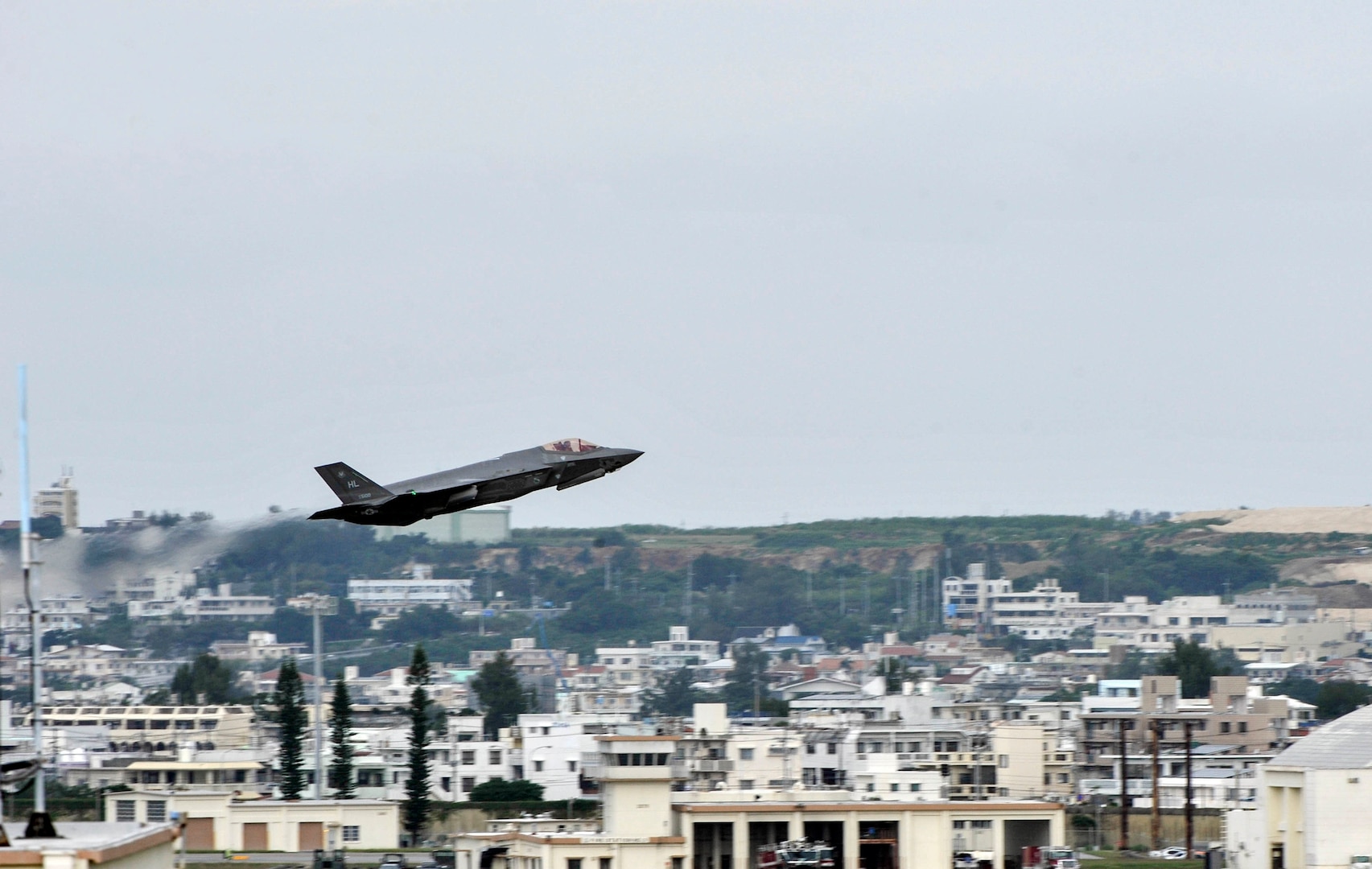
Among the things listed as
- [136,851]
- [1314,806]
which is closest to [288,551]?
[1314,806]

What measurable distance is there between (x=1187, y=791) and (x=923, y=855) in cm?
1844

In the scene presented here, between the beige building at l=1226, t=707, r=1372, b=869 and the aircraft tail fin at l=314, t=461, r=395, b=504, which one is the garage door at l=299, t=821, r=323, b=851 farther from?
the aircraft tail fin at l=314, t=461, r=395, b=504

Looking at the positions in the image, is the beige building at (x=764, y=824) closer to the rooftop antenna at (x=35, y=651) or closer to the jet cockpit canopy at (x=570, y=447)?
the jet cockpit canopy at (x=570, y=447)

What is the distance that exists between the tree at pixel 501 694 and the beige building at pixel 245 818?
273 feet

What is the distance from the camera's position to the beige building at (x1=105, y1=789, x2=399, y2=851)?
96625 mm

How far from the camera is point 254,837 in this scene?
3848 inches

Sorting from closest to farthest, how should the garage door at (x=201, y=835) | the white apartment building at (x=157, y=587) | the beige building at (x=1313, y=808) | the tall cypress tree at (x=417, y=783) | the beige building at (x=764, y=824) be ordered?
1. the beige building at (x=1313, y=808)
2. the beige building at (x=764, y=824)
3. the garage door at (x=201, y=835)
4. the tall cypress tree at (x=417, y=783)
5. the white apartment building at (x=157, y=587)

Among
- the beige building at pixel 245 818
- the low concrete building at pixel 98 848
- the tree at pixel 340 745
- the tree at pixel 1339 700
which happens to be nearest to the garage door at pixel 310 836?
the beige building at pixel 245 818

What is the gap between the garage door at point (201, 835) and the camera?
315 feet

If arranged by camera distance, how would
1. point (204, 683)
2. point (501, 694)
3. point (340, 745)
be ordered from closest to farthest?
point (340, 745)
point (204, 683)
point (501, 694)

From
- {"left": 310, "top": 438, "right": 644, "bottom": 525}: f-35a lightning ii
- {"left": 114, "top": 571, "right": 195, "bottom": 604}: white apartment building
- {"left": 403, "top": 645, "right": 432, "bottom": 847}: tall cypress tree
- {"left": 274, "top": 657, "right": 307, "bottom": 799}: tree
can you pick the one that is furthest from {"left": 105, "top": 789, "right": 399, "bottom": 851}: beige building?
{"left": 310, "top": 438, "right": 644, "bottom": 525}: f-35a lightning ii

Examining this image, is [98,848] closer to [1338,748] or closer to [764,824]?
[1338,748]

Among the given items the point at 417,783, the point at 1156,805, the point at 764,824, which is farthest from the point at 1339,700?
the point at 764,824

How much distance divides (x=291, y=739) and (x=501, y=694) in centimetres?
6803
